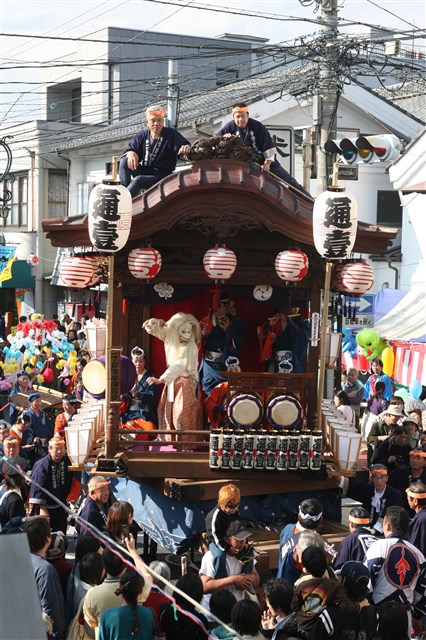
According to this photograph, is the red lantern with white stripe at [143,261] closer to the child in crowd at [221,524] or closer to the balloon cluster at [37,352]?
the child in crowd at [221,524]

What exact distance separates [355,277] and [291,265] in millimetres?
818

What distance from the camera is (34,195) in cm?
3744

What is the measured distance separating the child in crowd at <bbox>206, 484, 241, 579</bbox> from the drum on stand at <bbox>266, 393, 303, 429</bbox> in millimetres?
1814

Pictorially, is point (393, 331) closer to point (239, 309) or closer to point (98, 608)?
point (239, 309)

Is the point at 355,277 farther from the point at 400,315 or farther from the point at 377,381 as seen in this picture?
the point at 400,315

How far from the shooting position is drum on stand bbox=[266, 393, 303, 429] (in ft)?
32.8

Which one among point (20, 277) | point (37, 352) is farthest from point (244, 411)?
point (20, 277)

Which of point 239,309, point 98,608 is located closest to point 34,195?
point 239,309

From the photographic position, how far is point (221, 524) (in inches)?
311

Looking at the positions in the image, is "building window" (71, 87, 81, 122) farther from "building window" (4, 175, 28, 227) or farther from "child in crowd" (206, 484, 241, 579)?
"child in crowd" (206, 484, 241, 579)

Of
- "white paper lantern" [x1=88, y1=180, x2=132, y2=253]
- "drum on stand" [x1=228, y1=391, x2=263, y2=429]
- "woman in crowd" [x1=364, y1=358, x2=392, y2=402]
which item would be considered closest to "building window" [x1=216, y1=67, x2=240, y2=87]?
"woman in crowd" [x1=364, y1=358, x2=392, y2=402]

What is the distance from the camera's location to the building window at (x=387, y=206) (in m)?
28.2

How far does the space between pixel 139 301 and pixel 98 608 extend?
17.3 ft

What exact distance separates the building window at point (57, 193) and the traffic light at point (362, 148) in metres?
18.1
